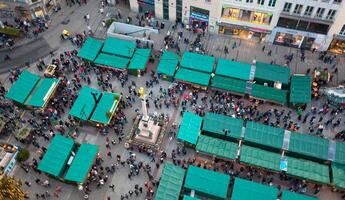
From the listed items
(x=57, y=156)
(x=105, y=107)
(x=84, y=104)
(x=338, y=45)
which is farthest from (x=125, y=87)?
(x=338, y=45)

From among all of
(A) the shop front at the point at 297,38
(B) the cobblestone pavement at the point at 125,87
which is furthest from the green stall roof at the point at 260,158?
(A) the shop front at the point at 297,38

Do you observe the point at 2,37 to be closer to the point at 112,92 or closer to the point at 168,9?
the point at 112,92

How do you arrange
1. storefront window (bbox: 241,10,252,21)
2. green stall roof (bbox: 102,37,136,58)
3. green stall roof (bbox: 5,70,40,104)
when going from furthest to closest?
storefront window (bbox: 241,10,252,21) → green stall roof (bbox: 102,37,136,58) → green stall roof (bbox: 5,70,40,104)

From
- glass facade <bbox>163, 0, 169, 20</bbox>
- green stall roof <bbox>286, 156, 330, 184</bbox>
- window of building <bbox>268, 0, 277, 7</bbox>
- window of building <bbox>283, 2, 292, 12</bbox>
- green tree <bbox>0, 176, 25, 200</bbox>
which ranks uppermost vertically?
window of building <bbox>283, 2, 292, 12</bbox>

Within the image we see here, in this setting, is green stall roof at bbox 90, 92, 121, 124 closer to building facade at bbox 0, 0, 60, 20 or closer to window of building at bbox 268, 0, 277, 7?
building facade at bbox 0, 0, 60, 20

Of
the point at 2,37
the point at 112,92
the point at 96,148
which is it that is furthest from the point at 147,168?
the point at 2,37

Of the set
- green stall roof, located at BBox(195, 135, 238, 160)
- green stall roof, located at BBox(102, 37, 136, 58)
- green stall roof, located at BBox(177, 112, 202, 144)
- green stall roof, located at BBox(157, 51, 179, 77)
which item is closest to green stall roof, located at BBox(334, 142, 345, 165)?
green stall roof, located at BBox(195, 135, 238, 160)
